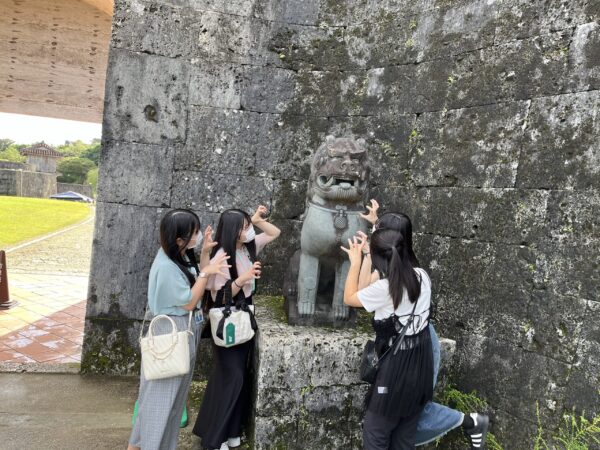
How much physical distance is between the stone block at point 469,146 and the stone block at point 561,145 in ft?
0.27

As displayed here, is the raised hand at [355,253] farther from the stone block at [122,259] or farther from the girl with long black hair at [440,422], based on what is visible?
the stone block at [122,259]

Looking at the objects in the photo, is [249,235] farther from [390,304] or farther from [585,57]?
[585,57]

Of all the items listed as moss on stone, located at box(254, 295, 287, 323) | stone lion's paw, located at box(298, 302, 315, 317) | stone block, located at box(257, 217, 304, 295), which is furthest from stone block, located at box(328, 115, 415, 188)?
stone lion's paw, located at box(298, 302, 315, 317)

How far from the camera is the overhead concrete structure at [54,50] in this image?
17.0ft

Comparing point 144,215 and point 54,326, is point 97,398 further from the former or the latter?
point 54,326

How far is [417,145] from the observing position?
11.3ft

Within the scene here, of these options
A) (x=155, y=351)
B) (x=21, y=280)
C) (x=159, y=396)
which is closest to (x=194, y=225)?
Answer: (x=155, y=351)

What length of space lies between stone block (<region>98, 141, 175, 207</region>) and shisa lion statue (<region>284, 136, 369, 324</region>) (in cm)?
164

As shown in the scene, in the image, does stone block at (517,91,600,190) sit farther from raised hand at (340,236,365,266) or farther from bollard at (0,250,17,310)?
bollard at (0,250,17,310)

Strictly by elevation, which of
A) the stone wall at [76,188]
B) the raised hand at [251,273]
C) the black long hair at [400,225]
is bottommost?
the stone wall at [76,188]

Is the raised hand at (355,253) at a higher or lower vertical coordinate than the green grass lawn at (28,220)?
higher

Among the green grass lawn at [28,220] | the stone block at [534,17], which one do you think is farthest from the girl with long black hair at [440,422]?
the green grass lawn at [28,220]

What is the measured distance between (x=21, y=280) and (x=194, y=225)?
6586 millimetres

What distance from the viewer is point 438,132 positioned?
3.30m
